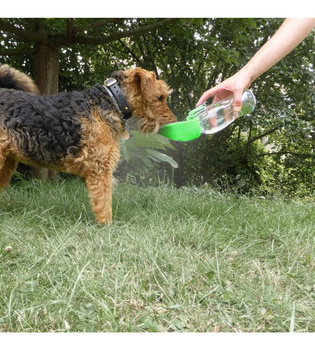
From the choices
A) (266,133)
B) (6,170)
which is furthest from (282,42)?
(266,133)

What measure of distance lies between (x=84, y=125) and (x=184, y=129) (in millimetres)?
874

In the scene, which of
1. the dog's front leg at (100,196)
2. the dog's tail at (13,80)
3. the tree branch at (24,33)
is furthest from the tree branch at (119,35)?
the dog's front leg at (100,196)

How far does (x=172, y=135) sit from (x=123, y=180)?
318 cm

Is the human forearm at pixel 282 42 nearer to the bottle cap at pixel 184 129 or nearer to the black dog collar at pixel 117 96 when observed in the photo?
the bottle cap at pixel 184 129

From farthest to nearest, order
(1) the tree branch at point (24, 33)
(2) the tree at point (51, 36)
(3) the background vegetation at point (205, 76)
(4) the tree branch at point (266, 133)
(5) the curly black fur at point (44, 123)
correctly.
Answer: (4) the tree branch at point (266, 133) → (3) the background vegetation at point (205, 76) → (2) the tree at point (51, 36) → (1) the tree branch at point (24, 33) → (5) the curly black fur at point (44, 123)

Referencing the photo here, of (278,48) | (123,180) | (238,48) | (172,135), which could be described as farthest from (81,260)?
(238,48)

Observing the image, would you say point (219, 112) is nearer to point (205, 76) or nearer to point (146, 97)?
point (146, 97)

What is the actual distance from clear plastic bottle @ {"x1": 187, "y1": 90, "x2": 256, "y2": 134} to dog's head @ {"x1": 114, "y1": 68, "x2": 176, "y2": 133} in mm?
269

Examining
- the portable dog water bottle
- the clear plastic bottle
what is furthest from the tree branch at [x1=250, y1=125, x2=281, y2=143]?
the portable dog water bottle

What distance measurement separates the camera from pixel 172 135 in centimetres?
316

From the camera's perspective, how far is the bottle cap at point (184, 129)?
309cm

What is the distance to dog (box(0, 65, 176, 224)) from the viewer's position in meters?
2.92

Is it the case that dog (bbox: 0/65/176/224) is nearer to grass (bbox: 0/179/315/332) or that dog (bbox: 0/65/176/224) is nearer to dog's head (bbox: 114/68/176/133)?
dog's head (bbox: 114/68/176/133)

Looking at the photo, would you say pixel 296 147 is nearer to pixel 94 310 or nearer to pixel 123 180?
pixel 123 180
